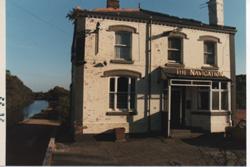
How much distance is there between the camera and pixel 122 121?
39.4 ft

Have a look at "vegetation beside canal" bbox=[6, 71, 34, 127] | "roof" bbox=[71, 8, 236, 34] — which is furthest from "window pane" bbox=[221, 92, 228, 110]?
"vegetation beside canal" bbox=[6, 71, 34, 127]

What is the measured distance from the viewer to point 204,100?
Answer: 13.5 metres

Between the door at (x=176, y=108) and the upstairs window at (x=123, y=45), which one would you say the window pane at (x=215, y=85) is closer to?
the door at (x=176, y=108)

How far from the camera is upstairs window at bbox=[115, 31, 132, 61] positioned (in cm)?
1230

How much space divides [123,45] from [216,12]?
20.0ft

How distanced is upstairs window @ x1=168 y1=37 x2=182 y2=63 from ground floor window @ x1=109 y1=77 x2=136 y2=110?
7.85 ft

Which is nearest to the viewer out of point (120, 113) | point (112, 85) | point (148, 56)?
point (120, 113)

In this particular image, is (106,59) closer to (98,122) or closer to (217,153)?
(98,122)

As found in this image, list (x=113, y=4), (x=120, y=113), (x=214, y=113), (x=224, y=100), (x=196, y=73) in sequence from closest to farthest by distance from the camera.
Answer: (x=120, y=113) < (x=214, y=113) < (x=196, y=73) < (x=224, y=100) < (x=113, y=4)

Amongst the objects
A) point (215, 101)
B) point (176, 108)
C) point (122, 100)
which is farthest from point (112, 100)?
point (215, 101)

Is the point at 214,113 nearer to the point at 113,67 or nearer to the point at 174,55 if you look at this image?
the point at 174,55

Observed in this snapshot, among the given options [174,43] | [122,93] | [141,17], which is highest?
[141,17]

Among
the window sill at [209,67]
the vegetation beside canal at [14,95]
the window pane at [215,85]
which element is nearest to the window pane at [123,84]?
the window sill at [209,67]

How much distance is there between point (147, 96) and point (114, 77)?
70.7 inches
